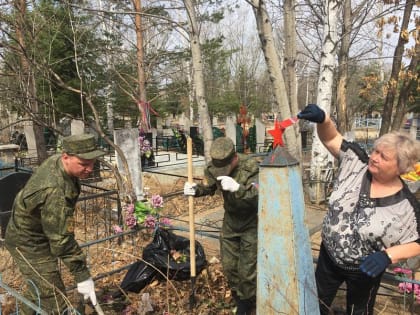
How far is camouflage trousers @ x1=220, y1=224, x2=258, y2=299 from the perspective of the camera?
9.84ft

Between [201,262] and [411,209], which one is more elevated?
[411,209]

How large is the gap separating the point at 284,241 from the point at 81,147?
1.47m

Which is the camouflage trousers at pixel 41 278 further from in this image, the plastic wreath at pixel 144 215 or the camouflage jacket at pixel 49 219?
the plastic wreath at pixel 144 215

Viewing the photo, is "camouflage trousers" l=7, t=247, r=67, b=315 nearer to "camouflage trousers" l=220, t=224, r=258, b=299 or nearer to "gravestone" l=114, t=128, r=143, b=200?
"camouflage trousers" l=220, t=224, r=258, b=299

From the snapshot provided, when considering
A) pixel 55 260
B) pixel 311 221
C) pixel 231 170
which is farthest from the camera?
pixel 311 221

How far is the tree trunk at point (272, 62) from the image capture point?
546cm

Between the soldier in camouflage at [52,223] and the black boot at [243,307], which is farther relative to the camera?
the black boot at [243,307]

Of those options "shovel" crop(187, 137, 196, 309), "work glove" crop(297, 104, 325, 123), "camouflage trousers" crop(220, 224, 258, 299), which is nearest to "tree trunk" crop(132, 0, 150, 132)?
"shovel" crop(187, 137, 196, 309)

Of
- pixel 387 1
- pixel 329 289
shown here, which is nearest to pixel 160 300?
pixel 329 289

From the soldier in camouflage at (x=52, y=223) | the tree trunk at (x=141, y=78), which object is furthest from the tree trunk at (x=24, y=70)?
the tree trunk at (x=141, y=78)

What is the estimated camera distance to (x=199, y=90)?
752 cm

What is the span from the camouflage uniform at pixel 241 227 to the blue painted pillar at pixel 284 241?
1033 millimetres

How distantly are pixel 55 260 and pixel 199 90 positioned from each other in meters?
5.36

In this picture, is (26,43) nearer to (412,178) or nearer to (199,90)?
(199,90)
